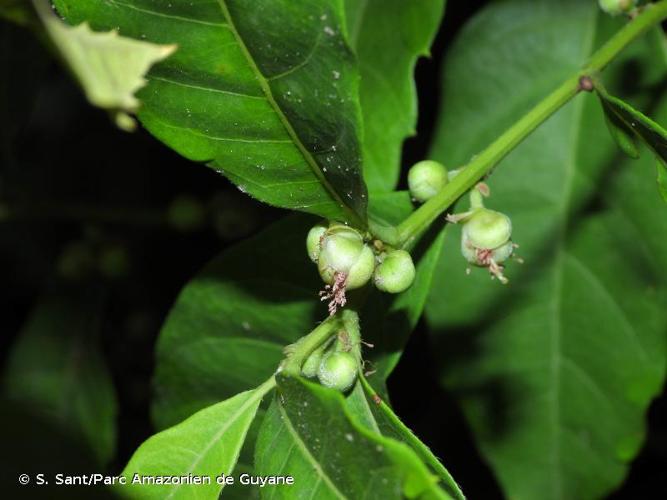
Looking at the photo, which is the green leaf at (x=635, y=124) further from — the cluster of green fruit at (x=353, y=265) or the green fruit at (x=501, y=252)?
the cluster of green fruit at (x=353, y=265)

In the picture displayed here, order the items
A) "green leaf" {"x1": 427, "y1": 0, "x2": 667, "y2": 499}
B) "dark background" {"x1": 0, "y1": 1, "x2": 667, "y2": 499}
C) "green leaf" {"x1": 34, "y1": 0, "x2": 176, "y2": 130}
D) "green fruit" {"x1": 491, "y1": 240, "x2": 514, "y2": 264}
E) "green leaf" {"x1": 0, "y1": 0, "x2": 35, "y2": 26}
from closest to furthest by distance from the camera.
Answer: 1. "green leaf" {"x1": 34, "y1": 0, "x2": 176, "y2": 130}
2. "green leaf" {"x1": 0, "y1": 0, "x2": 35, "y2": 26}
3. "green fruit" {"x1": 491, "y1": 240, "x2": 514, "y2": 264}
4. "green leaf" {"x1": 427, "y1": 0, "x2": 667, "y2": 499}
5. "dark background" {"x1": 0, "y1": 1, "x2": 667, "y2": 499}

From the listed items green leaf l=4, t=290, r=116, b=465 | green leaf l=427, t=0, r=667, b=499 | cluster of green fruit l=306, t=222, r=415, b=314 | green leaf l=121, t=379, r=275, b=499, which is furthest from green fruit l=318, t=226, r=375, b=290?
green leaf l=4, t=290, r=116, b=465

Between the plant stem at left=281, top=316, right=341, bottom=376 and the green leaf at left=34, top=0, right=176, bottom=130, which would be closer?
the green leaf at left=34, top=0, right=176, bottom=130

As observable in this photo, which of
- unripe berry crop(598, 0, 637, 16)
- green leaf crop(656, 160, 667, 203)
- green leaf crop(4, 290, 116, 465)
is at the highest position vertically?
unripe berry crop(598, 0, 637, 16)

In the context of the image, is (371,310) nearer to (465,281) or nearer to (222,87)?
(222,87)

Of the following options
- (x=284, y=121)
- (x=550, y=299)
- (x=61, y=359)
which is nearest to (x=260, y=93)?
(x=284, y=121)

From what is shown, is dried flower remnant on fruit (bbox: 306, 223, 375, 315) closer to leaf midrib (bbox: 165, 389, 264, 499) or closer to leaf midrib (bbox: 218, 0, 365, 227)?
leaf midrib (bbox: 218, 0, 365, 227)

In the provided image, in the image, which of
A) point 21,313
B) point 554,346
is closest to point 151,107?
point 554,346

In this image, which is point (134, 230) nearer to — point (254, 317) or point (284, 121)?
point (254, 317)
